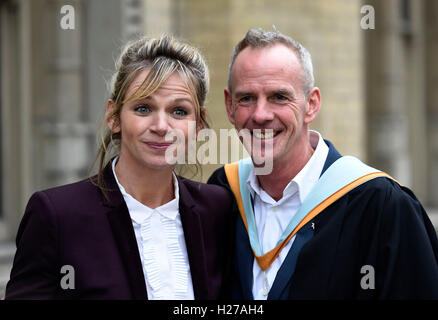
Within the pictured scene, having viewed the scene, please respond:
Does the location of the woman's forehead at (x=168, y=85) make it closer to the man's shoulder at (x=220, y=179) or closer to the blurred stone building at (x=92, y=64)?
→ the man's shoulder at (x=220, y=179)


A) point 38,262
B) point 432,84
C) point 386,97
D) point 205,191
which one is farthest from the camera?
point 432,84

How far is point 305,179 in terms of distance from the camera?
9.50ft

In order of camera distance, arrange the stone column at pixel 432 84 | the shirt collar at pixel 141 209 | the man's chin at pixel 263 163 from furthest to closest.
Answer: the stone column at pixel 432 84 < the man's chin at pixel 263 163 < the shirt collar at pixel 141 209

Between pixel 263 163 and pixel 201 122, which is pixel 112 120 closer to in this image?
pixel 201 122

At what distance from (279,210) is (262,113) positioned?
0.46 metres

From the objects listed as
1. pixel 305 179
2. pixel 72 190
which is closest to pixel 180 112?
pixel 72 190

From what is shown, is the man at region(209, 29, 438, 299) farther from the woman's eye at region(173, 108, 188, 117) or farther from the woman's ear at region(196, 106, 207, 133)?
the woman's eye at region(173, 108, 188, 117)

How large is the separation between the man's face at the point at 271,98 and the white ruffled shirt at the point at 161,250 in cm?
50

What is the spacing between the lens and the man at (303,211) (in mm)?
2604

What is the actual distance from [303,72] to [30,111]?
382 cm

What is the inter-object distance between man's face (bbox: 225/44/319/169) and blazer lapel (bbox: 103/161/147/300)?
2.11 ft

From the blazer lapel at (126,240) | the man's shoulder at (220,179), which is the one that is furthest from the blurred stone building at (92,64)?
the blazer lapel at (126,240)
